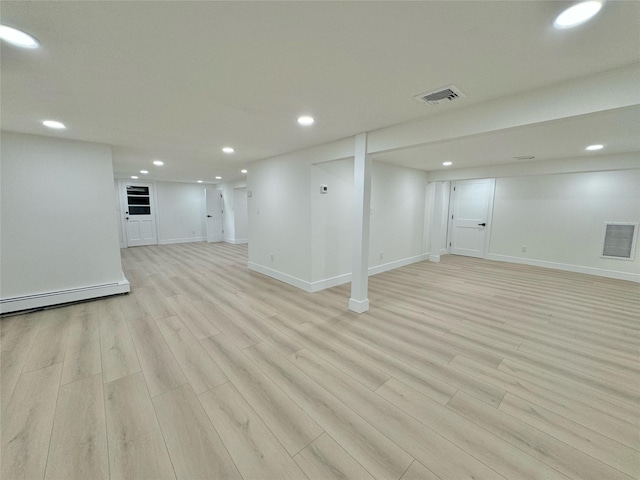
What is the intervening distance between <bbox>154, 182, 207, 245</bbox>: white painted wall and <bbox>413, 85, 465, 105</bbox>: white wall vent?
9.02 meters

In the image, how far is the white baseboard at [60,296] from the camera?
314cm

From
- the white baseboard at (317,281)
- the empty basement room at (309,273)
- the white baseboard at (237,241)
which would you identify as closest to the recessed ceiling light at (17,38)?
the empty basement room at (309,273)

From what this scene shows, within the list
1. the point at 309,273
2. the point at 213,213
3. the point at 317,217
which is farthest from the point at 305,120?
the point at 213,213

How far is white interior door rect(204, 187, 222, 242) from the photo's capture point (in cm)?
914

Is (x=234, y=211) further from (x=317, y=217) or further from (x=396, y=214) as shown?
(x=396, y=214)

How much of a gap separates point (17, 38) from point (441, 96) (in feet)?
9.01

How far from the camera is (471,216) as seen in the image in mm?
7012

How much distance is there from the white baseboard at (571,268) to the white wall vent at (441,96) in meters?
5.76

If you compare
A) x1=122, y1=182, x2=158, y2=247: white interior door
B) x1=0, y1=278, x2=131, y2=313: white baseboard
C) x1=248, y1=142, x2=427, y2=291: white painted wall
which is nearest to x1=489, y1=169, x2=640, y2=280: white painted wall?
x1=248, y1=142, x2=427, y2=291: white painted wall

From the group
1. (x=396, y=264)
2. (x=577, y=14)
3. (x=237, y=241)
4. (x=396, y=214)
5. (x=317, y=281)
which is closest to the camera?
(x=577, y=14)

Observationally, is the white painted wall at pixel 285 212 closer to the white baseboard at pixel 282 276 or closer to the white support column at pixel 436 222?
the white baseboard at pixel 282 276

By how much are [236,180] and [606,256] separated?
9.57 meters

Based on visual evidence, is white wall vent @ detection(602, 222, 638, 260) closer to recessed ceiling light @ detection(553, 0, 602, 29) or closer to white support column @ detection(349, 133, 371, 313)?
white support column @ detection(349, 133, 371, 313)

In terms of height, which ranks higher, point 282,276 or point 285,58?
point 285,58
